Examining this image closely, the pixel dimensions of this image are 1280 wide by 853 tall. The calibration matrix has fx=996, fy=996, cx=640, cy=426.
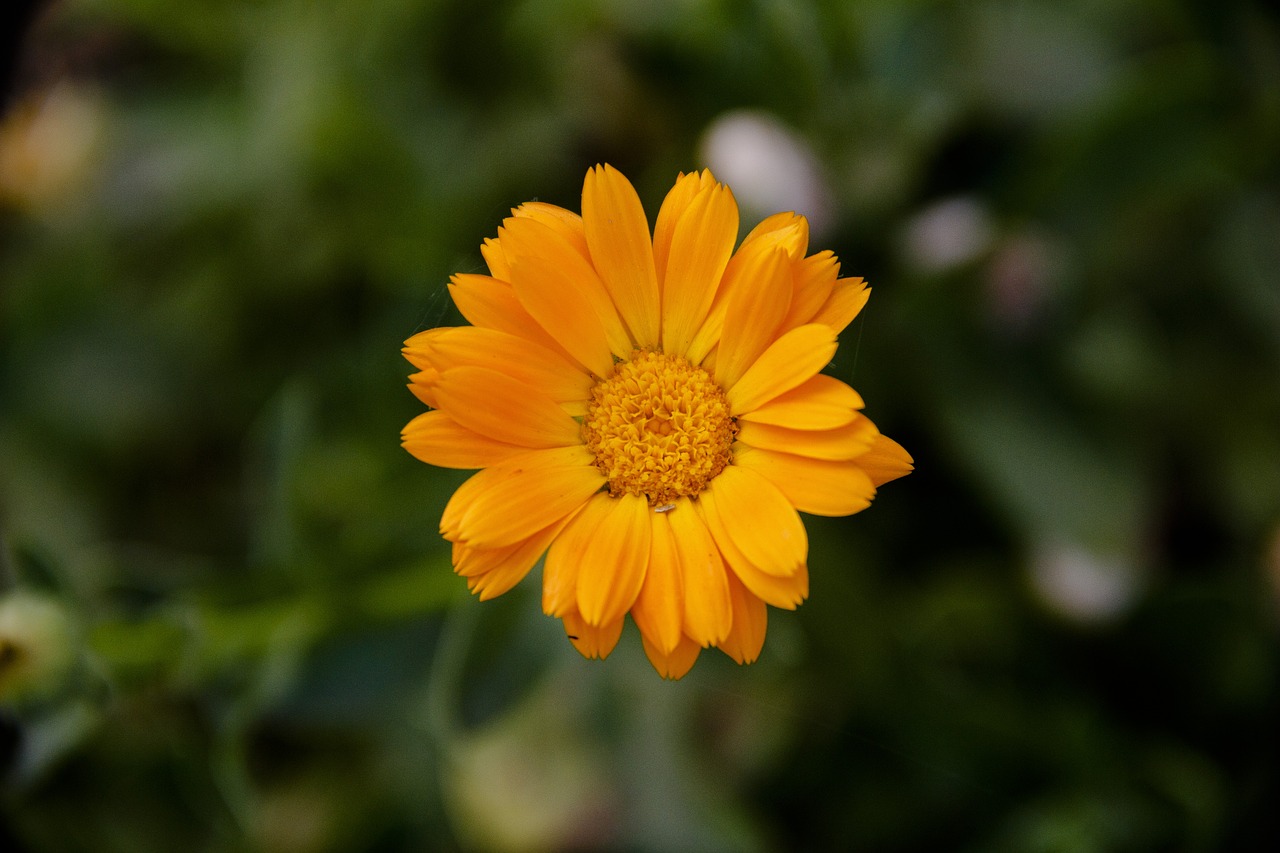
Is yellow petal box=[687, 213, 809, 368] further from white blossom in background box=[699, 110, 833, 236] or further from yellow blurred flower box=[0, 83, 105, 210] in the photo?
yellow blurred flower box=[0, 83, 105, 210]

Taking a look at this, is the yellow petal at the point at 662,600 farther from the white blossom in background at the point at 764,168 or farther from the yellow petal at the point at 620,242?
the white blossom in background at the point at 764,168

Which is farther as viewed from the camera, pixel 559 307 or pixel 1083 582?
pixel 1083 582

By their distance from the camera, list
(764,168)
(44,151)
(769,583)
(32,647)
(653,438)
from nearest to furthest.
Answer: (769,583) → (653,438) → (32,647) → (764,168) → (44,151)

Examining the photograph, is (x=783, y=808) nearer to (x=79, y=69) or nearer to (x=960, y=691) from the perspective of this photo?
(x=960, y=691)

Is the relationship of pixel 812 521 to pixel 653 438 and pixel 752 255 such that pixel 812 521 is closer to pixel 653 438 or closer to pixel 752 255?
pixel 653 438

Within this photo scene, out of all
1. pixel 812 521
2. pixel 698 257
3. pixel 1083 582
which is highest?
pixel 698 257

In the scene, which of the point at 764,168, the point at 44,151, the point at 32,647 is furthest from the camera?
the point at 44,151

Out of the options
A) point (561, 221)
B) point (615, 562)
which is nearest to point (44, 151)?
point (561, 221)
